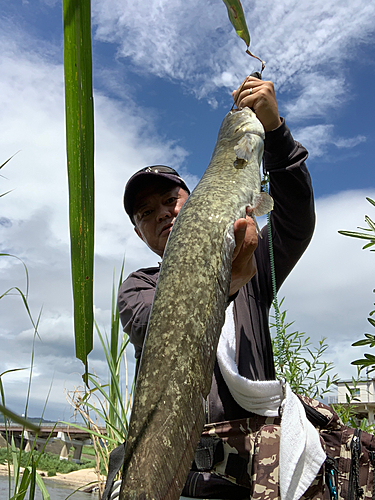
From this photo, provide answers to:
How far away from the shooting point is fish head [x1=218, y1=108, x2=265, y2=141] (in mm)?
1918

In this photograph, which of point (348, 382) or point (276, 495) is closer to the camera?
point (276, 495)

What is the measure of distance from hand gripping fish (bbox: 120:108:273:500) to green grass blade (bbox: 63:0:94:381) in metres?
0.40

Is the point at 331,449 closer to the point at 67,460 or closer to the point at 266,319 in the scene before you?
the point at 266,319

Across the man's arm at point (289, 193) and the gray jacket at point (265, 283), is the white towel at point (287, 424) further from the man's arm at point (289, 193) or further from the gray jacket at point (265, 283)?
the man's arm at point (289, 193)

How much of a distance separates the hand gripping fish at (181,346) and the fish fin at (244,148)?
29cm

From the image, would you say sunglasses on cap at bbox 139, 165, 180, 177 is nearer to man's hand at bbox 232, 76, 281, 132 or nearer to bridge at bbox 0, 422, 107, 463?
man's hand at bbox 232, 76, 281, 132

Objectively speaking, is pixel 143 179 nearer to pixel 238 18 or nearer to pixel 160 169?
pixel 160 169

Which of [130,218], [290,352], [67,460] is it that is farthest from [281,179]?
[67,460]

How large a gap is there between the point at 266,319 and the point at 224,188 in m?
1.04

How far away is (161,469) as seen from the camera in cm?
94

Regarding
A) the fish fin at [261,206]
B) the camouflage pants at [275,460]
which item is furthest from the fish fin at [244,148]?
the camouflage pants at [275,460]

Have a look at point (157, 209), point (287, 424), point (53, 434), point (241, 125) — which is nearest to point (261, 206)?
point (241, 125)

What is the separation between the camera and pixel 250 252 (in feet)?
4.85

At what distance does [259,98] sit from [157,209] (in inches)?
35.4
